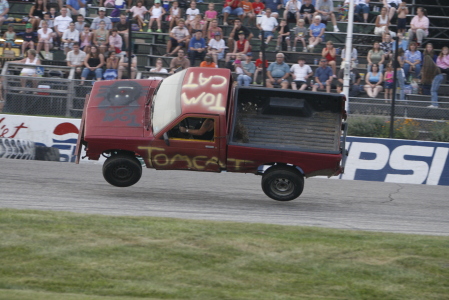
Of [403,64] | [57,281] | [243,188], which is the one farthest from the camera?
[403,64]

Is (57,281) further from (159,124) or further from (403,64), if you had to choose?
(403,64)

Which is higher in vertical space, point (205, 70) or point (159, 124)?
point (205, 70)

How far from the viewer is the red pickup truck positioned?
1155cm

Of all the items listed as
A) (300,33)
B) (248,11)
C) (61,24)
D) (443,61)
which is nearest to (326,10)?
(300,33)

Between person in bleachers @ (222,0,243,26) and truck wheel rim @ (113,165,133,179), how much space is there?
34.5 ft

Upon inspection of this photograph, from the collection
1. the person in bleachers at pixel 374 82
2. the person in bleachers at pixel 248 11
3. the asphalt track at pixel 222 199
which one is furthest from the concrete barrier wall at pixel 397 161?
the person in bleachers at pixel 248 11

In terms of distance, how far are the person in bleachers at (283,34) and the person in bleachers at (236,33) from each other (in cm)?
84

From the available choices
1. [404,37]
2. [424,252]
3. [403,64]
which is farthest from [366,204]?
[404,37]

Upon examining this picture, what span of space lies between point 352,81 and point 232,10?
5.19m

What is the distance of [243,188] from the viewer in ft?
46.2

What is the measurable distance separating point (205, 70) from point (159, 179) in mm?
3511

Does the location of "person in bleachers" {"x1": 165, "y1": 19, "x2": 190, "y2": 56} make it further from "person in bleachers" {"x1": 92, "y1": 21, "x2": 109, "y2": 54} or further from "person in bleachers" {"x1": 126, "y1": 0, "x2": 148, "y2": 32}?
"person in bleachers" {"x1": 126, "y1": 0, "x2": 148, "y2": 32}

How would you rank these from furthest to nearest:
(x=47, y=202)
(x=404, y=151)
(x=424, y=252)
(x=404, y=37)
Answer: (x=404, y=37) → (x=404, y=151) → (x=47, y=202) → (x=424, y=252)

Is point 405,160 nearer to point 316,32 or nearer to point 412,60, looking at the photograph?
point 412,60
